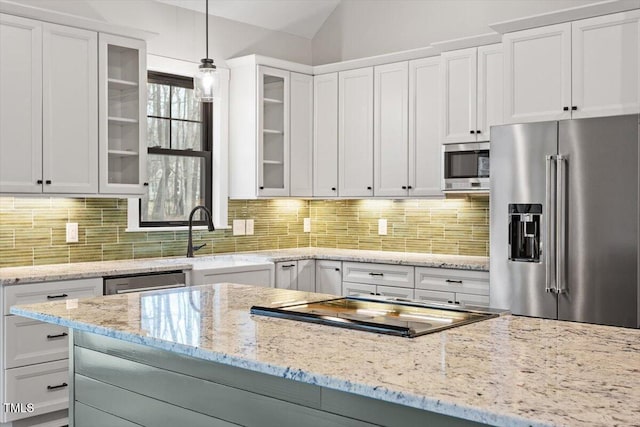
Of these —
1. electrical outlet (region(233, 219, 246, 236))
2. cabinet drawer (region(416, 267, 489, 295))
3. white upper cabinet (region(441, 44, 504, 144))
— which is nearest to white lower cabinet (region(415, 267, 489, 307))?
cabinet drawer (region(416, 267, 489, 295))

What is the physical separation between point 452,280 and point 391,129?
4.32 ft

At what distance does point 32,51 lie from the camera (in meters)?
4.06

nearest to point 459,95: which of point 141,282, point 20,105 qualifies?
point 141,282

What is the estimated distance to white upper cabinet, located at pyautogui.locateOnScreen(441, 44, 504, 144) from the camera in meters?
4.64

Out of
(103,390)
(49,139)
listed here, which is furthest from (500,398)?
(49,139)

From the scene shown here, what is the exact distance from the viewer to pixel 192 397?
2.07m

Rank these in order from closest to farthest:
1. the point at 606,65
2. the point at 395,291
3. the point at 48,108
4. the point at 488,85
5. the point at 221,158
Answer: the point at 606,65 < the point at 48,108 < the point at 488,85 < the point at 395,291 < the point at 221,158

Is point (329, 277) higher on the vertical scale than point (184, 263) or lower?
lower

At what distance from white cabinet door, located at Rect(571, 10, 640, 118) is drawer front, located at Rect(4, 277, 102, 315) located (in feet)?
9.84

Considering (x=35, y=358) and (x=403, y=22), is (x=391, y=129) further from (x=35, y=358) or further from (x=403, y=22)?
(x=35, y=358)

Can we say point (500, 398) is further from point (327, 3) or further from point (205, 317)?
Answer: point (327, 3)

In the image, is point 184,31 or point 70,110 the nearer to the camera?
point 70,110

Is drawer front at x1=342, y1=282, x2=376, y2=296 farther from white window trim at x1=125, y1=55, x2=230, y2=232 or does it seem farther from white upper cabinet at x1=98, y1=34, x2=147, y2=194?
white upper cabinet at x1=98, y1=34, x2=147, y2=194

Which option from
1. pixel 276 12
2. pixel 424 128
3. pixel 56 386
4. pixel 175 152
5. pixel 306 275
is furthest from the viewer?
pixel 276 12
